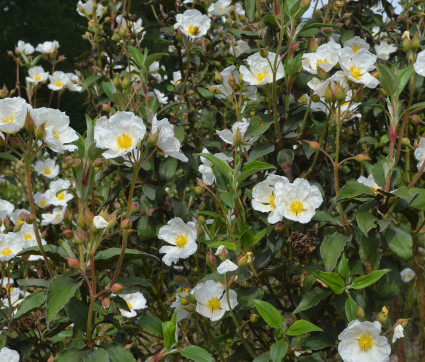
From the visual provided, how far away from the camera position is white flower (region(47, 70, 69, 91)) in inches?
116

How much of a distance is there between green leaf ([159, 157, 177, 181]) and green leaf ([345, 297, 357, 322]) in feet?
2.40

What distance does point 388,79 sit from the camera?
54.5 inches

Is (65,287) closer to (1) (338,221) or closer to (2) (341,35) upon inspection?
(1) (338,221)

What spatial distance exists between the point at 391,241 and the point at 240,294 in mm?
409

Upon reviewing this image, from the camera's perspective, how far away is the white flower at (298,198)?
1370mm

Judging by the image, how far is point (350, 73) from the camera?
1.41 m

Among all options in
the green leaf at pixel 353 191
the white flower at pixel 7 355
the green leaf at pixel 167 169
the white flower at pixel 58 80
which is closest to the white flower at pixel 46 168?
the white flower at pixel 58 80

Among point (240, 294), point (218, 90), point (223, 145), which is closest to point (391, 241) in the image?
point (240, 294)

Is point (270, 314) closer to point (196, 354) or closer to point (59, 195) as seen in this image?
point (196, 354)

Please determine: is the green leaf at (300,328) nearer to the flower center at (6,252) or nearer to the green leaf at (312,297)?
the green leaf at (312,297)

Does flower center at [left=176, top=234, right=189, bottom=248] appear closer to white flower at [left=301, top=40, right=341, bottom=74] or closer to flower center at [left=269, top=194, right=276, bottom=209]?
flower center at [left=269, top=194, right=276, bottom=209]

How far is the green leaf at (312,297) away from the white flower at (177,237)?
0.38 m

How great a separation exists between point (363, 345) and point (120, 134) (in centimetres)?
75

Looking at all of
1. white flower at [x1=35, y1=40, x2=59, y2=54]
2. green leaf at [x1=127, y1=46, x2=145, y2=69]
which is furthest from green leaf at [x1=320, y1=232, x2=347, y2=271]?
white flower at [x1=35, y1=40, x2=59, y2=54]
